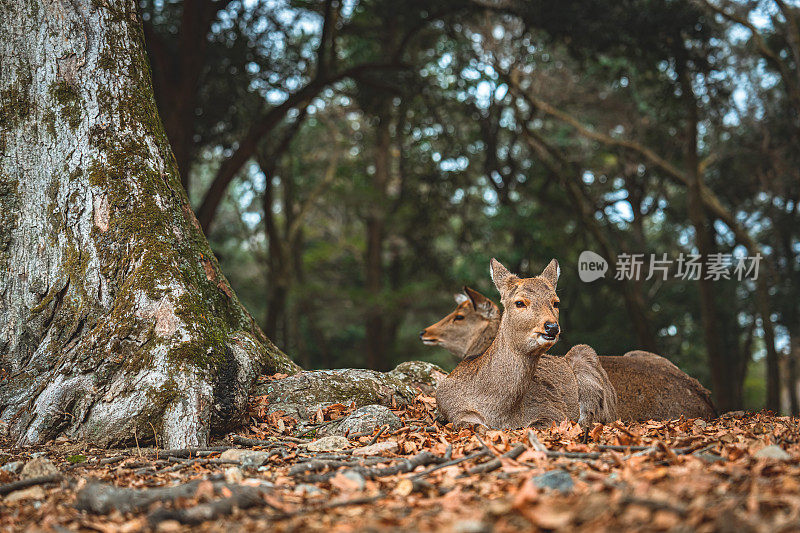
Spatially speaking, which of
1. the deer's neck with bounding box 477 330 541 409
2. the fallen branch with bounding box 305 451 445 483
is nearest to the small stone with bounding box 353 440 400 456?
the fallen branch with bounding box 305 451 445 483

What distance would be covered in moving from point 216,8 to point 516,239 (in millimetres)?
8592

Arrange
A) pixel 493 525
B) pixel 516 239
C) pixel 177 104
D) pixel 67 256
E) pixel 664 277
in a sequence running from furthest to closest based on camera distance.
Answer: pixel 664 277 < pixel 516 239 < pixel 177 104 < pixel 67 256 < pixel 493 525

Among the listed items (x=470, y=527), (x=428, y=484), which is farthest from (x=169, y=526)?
(x=470, y=527)

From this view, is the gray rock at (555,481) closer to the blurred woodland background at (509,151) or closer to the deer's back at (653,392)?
the deer's back at (653,392)

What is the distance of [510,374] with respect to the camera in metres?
5.76

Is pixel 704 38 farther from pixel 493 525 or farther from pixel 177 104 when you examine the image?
pixel 493 525

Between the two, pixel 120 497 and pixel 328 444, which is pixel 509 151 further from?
pixel 120 497

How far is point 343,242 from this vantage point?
73.4ft

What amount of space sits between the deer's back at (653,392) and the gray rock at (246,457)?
382 centimetres

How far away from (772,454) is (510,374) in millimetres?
2354

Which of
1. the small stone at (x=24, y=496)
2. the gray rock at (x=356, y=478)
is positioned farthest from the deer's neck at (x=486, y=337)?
the small stone at (x=24, y=496)

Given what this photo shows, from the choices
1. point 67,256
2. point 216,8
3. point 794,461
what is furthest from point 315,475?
point 216,8

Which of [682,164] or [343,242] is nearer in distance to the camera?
[682,164]

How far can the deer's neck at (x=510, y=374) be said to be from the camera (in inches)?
225
